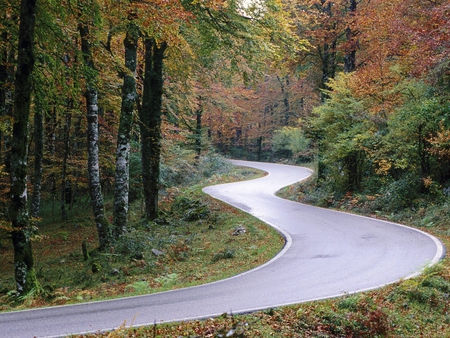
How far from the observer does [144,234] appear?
13.7 metres

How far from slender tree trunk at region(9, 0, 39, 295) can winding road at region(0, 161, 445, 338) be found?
1880mm

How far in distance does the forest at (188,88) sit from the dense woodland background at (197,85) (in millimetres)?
56

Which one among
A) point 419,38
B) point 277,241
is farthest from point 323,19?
point 277,241

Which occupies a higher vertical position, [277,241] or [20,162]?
[20,162]

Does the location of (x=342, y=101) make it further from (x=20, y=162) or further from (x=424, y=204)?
(x=20, y=162)

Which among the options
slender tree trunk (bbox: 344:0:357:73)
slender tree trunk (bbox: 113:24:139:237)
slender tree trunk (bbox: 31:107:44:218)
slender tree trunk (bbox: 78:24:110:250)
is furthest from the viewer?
slender tree trunk (bbox: 344:0:357:73)

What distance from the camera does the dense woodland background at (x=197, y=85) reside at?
974cm

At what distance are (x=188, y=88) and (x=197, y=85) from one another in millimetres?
7150

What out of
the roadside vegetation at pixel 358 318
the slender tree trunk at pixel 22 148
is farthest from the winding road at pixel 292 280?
the slender tree trunk at pixel 22 148

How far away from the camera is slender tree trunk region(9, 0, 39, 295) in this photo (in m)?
8.09

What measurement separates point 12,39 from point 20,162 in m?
4.23

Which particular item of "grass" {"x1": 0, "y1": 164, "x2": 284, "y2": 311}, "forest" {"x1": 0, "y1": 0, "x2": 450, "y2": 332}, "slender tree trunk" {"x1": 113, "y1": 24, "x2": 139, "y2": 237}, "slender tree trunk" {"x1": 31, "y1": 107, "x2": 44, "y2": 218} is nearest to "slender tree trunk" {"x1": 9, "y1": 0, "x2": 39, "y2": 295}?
"forest" {"x1": 0, "y1": 0, "x2": 450, "y2": 332}

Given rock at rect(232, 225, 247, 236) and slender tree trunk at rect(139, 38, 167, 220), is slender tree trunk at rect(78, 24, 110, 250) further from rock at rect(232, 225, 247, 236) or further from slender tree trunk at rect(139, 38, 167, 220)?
rock at rect(232, 225, 247, 236)

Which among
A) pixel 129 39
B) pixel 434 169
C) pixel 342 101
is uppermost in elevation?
pixel 129 39
